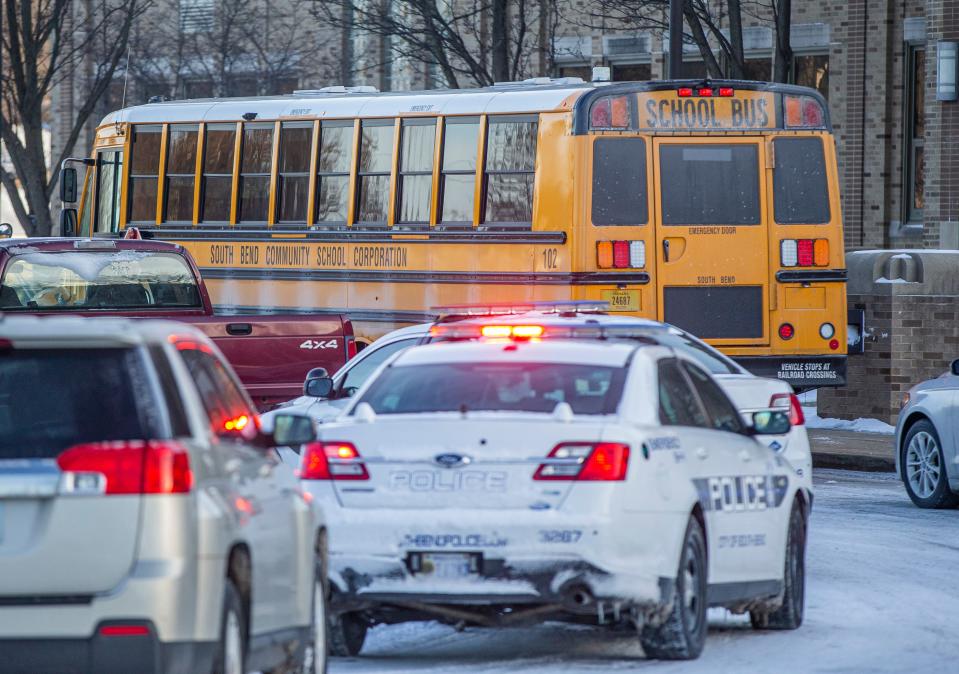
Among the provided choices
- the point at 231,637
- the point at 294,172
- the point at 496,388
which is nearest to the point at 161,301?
the point at 294,172

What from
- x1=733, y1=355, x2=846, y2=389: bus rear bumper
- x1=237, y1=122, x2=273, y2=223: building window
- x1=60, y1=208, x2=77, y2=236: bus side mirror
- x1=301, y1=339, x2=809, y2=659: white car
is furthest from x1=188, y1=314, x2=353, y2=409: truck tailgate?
x1=60, y1=208, x2=77, y2=236: bus side mirror

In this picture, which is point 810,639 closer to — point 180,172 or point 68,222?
point 180,172

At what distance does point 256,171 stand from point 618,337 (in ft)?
39.6

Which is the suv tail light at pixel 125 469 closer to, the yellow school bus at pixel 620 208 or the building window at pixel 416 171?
the yellow school bus at pixel 620 208

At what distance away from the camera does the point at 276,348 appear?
619 inches

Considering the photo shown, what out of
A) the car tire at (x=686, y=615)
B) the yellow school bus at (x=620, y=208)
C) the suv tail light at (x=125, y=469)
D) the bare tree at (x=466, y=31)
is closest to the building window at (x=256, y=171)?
the yellow school bus at (x=620, y=208)

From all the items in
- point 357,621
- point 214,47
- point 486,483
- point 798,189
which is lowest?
point 357,621

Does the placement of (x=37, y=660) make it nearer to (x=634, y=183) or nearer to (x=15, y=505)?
(x=15, y=505)

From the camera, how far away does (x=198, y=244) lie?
2350 cm

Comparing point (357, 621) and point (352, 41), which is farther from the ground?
point (352, 41)

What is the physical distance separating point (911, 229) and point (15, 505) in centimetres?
2579

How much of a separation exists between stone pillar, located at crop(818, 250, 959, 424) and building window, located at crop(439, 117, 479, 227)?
5.79 m

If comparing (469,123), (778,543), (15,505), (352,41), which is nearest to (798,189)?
(469,123)

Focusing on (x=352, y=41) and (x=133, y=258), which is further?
(x=352, y=41)
